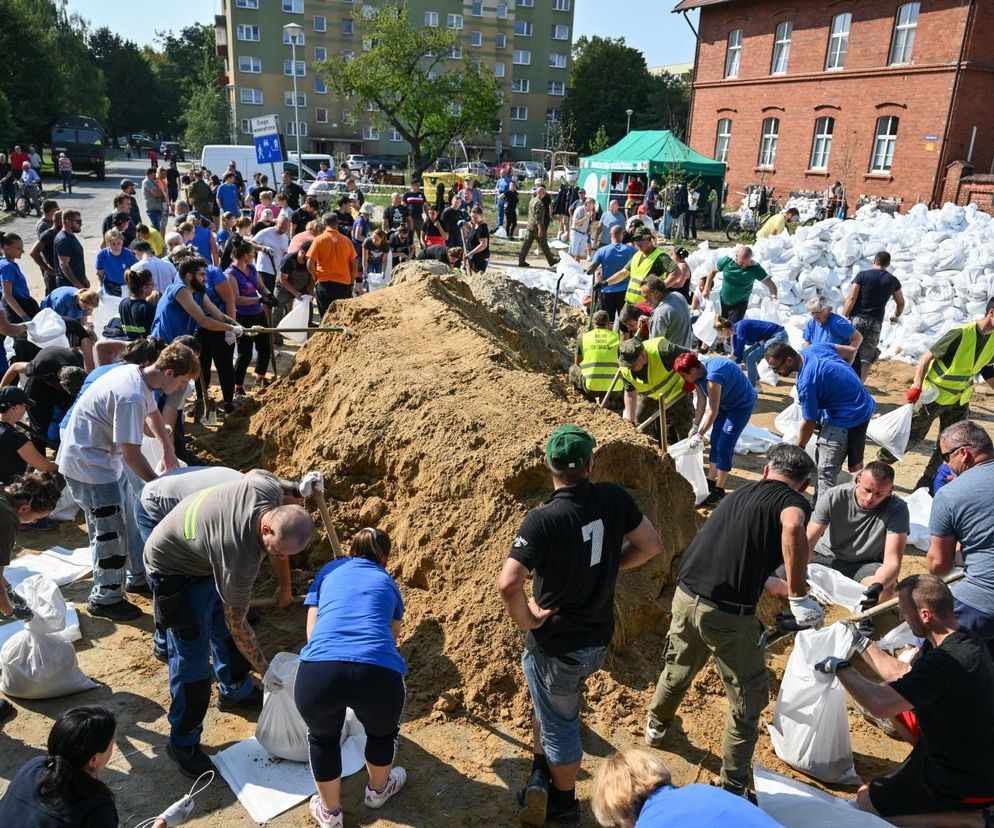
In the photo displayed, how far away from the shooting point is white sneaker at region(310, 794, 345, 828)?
3445 millimetres

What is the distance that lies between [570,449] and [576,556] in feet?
1.49

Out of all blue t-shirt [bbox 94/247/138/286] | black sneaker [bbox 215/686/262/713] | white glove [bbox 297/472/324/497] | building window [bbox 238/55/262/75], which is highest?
building window [bbox 238/55/262/75]

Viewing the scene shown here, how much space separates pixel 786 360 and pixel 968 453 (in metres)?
2.06

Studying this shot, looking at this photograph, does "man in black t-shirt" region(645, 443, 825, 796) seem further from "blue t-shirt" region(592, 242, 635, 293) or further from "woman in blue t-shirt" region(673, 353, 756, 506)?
"blue t-shirt" region(592, 242, 635, 293)

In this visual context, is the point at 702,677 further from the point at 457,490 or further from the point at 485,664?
the point at 457,490

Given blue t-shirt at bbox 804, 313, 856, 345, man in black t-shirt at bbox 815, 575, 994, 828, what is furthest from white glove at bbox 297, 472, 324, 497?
blue t-shirt at bbox 804, 313, 856, 345

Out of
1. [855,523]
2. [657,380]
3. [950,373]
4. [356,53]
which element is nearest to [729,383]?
[657,380]

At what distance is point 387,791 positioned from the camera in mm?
3662

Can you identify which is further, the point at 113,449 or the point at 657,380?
the point at 657,380

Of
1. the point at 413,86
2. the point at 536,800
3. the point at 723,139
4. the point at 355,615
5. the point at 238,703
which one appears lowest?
the point at 238,703

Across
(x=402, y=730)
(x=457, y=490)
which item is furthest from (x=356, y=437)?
(x=402, y=730)

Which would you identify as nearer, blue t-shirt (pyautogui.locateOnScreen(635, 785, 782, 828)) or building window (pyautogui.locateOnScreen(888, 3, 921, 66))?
blue t-shirt (pyautogui.locateOnScreen(635, 785, 782, 828))

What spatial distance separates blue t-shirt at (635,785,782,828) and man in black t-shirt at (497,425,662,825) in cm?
101

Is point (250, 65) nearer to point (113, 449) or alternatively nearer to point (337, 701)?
point (113, 449)
